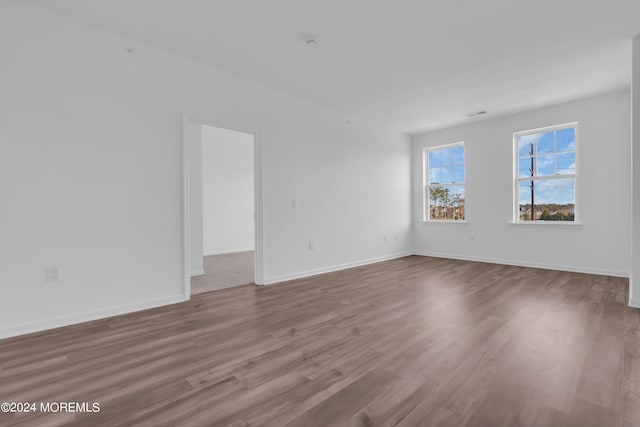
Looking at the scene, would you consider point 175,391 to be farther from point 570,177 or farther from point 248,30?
point 570,177

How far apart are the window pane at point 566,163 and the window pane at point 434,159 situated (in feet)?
7.02

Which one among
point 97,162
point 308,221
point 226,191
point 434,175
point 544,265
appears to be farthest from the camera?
point 226,191

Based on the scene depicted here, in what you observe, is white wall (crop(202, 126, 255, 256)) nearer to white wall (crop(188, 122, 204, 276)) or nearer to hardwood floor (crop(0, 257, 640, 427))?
white wall (crop(188, 122, 204, 276))

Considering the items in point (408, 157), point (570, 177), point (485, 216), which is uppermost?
point (408, 157)

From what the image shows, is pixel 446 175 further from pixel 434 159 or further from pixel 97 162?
pixel 97 162

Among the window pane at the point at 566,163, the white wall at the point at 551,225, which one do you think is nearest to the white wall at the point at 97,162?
the white wall at the point at 551,225

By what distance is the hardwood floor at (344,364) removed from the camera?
1.51 metres

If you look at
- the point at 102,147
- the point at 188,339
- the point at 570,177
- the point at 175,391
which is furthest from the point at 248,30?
the point at 570,177

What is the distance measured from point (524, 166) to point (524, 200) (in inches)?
23.8

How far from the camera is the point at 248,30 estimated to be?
298 cm

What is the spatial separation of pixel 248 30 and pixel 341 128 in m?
2.69

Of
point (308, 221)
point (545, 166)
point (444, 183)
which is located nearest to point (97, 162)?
point (308, 221)

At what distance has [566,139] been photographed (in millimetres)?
5145

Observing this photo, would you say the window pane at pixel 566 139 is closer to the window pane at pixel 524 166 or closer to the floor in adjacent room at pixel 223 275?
the window pane at pixel 524 166
